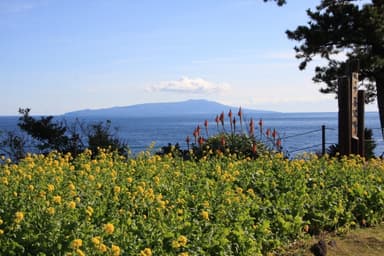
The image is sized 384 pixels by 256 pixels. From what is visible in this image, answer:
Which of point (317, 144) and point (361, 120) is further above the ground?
point (361, 120)

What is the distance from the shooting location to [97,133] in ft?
37.2

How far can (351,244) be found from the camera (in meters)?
4.87

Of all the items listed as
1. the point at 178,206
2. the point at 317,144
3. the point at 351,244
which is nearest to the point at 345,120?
the point at 351,244

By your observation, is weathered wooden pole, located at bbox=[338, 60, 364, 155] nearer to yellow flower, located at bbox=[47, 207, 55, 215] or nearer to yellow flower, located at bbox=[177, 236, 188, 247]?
yellow flower, located at bbox=[177, 236, 188, 247]

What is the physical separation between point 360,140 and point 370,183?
10.5 ft

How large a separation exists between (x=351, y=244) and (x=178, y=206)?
1705 millimetres

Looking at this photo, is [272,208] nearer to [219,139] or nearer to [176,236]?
[176,236]

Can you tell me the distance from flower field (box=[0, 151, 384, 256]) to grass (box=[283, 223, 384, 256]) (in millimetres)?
113

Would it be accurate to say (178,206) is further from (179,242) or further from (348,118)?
(348,118)

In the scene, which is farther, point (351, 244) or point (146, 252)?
point (351, 244)

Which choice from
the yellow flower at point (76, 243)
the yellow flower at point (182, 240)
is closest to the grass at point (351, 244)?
the yellow flower at point (182, 240)

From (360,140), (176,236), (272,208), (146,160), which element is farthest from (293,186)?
(360,140)

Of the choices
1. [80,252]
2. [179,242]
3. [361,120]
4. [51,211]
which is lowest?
[179,242]

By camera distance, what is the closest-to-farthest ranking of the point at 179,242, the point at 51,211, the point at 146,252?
1. the point at 146,252
2. the point at 51,211
3. the point at 179,242
